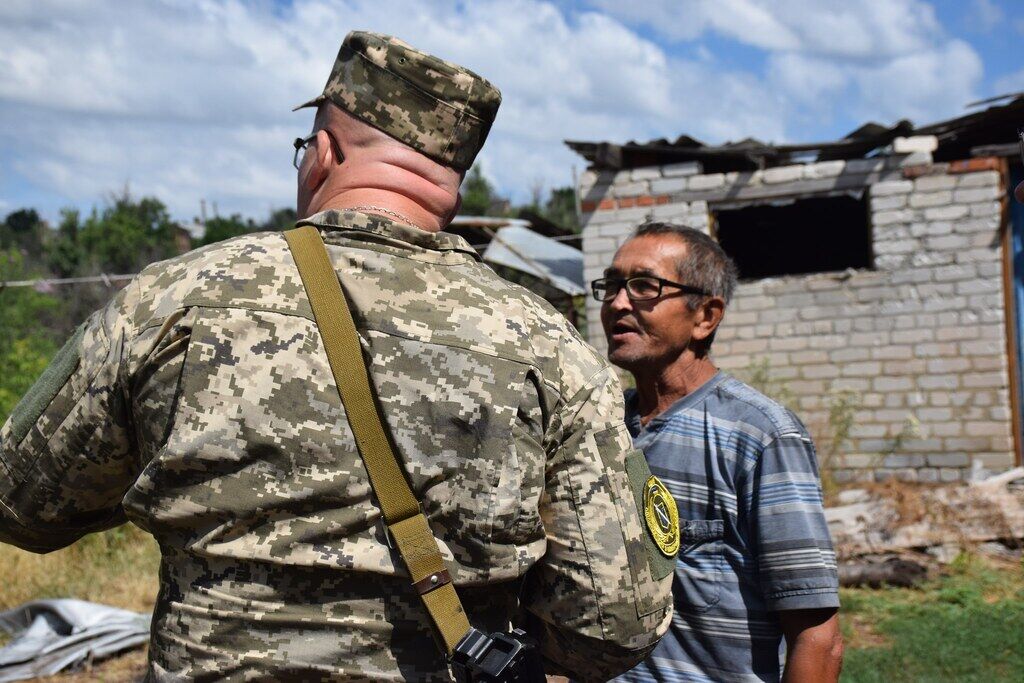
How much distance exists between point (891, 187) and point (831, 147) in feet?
2.19

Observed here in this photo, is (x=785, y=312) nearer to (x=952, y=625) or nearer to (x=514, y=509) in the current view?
(x=952, y=625)

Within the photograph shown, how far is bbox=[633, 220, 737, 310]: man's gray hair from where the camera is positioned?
2.30 metres

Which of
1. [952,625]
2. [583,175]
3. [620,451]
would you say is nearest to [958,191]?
[583,175]

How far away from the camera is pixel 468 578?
131cm

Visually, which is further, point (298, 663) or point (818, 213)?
point (818, 213)

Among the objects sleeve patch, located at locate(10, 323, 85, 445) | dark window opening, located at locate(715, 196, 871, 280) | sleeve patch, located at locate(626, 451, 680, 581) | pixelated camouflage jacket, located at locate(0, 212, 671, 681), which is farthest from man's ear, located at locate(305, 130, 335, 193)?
dark window opening, located at locate(715, 196, 871, 280)

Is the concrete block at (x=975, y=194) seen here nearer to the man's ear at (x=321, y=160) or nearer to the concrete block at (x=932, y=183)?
the concrete block at (x=932, y=183)

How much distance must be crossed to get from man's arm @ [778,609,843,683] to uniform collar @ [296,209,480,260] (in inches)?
43.2

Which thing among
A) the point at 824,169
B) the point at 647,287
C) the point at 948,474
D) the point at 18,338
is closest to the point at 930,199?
the point at 824,169

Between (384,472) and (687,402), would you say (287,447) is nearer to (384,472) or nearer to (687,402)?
(384,472)

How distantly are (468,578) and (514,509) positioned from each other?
0.12 metres

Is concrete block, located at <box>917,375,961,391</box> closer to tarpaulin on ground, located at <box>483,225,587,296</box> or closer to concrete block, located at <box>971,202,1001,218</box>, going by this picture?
concrete block, located at <box>971,202,1001,218</box>

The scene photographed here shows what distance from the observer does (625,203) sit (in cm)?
884

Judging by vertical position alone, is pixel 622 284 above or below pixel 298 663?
above
